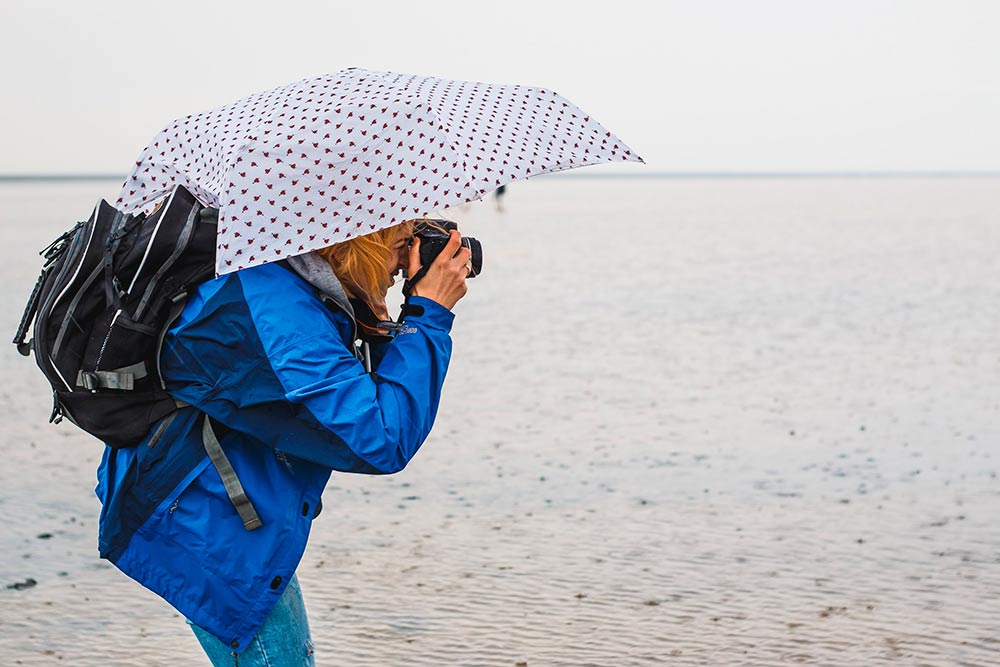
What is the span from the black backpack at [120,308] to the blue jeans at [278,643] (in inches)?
16.7

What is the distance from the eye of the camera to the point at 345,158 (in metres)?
2.24

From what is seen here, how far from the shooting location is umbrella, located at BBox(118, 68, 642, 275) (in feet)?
7.20

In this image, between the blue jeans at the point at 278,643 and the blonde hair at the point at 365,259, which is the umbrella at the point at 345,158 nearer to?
the blonde hair at the point at 365,259

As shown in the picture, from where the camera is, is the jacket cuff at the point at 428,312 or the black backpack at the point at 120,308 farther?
the jacket cuff at the point at 428,312

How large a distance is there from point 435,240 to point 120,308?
0.60 meters

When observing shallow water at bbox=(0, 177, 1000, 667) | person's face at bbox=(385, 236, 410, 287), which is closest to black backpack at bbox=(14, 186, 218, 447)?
person's face at bbox=(385, 236, 410, 287)

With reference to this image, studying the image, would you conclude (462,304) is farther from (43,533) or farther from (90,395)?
(90,395)

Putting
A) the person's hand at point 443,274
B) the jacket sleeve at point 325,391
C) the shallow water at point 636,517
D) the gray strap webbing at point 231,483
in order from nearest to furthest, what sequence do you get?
the jacket sleeve at point 325,391 < the gray strap webbing at point 231,483 < the person's hand at point 443,274 < the shallow water at point 636,517

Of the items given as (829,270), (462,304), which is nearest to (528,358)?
(462,304)

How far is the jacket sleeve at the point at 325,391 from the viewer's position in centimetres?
211

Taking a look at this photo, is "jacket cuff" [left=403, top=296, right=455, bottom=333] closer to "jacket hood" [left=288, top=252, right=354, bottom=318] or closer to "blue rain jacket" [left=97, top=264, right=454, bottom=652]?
"blue rain jacket" [left=97, top=264, right=454, bottom=652]

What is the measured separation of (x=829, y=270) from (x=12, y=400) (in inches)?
553

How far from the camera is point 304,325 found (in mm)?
2127

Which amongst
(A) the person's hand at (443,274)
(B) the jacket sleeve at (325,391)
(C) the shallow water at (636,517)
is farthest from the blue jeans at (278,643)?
(C) the shallow water at (636,517)
